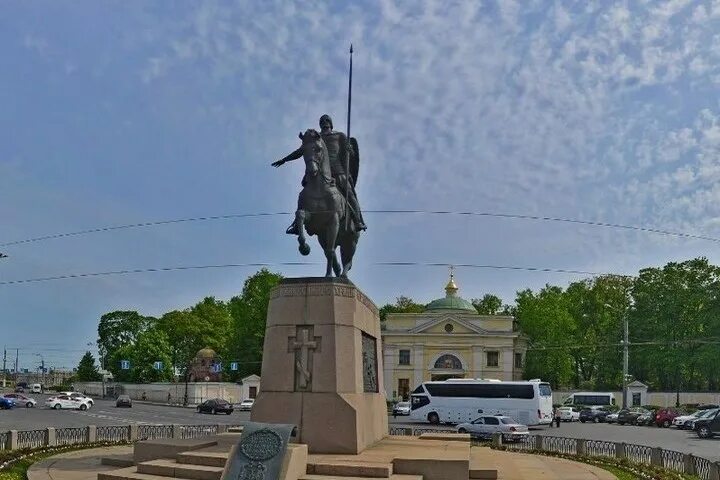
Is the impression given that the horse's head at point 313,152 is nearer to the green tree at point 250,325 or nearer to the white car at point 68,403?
the white car at point 68,403

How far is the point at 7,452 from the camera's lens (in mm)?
19844

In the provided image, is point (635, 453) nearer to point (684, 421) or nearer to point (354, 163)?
point (354, 163)

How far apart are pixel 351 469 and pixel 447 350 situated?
250 ft

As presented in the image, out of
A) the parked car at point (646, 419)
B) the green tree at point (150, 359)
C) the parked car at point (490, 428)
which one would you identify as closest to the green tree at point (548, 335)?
the parked car at point (646, 419)

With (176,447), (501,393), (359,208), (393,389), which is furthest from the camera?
(393,389)

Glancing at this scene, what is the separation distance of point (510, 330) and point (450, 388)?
38.7m

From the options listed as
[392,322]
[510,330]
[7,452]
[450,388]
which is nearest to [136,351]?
[392,322]

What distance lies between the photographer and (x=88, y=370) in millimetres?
123812

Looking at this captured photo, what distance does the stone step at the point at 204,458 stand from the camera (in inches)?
542

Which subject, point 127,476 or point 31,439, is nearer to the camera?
point 127,476

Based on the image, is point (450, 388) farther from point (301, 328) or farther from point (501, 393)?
point (301, 328)

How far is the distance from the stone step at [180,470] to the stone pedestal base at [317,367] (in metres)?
1.98

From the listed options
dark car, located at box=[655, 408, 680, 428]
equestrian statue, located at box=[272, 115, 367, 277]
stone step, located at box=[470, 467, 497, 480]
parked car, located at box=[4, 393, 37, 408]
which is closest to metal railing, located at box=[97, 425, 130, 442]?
equestrian statue, located at box=[272, 115, 367, 277]

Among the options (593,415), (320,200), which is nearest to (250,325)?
(593,415)
